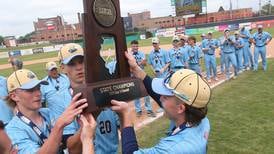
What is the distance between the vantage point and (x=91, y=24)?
2572mm

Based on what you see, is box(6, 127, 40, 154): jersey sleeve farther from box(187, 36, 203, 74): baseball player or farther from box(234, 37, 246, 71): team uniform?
box(234, 37, 246, 71): team uniform

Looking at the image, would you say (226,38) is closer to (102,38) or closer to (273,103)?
(273,103)

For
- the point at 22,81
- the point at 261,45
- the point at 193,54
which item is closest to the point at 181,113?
the point at 22,81

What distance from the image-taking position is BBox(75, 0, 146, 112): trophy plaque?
2.50 meters

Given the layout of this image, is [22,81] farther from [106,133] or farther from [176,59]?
[176,59]

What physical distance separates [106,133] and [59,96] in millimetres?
1207

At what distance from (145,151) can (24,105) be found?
4.80ft

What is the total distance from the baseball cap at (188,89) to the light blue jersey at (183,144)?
217 millimetres

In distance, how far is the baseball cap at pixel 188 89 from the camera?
2.74 meters

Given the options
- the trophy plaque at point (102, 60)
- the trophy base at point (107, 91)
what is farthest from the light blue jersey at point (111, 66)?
the trophy base at point (107, 91)

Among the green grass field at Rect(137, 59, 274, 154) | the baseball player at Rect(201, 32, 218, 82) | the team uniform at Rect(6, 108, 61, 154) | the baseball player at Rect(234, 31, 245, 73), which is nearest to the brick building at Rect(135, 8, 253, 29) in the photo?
the baseball player at Rect(234, 31, 245, 73)

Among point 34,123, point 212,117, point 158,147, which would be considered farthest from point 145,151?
point 212,117

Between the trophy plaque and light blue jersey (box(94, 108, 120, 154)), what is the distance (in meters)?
0.60

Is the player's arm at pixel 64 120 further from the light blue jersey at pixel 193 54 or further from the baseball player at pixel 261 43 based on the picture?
the baseball player at pixel 261 43
